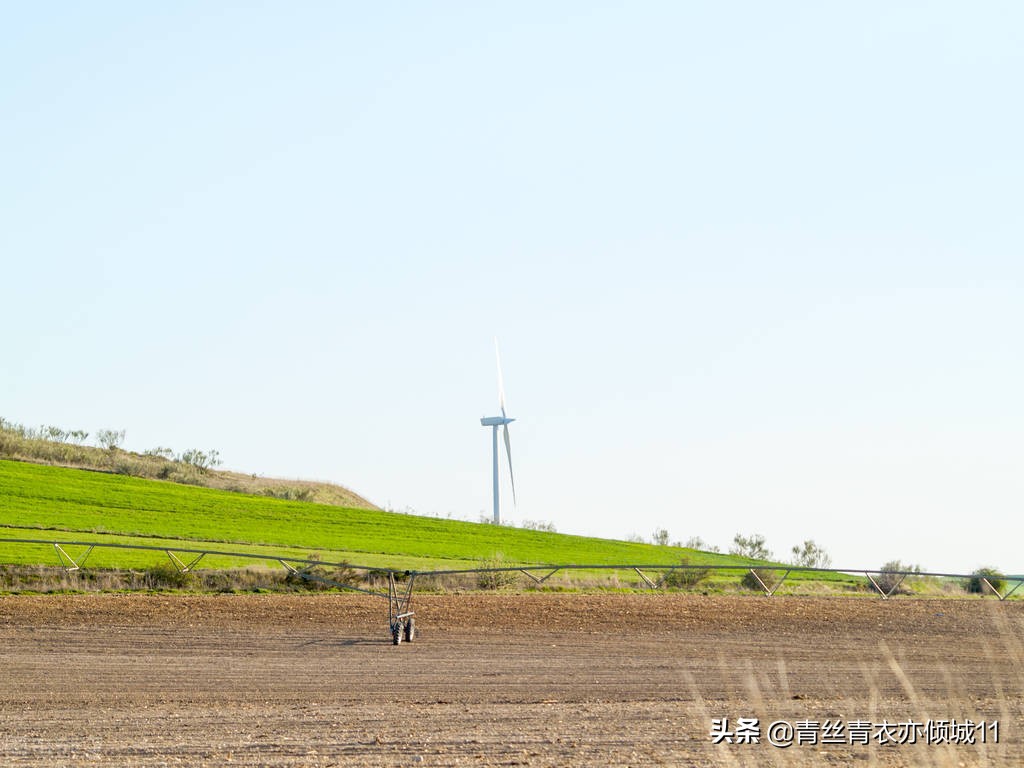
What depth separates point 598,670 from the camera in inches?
819

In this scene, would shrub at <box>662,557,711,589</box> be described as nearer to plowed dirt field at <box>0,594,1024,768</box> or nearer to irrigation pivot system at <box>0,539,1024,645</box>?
irrigation pivot system at <box>0,539,1024,645</box>

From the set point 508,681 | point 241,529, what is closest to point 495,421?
point 241,529

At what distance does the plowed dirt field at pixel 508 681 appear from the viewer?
13.6m

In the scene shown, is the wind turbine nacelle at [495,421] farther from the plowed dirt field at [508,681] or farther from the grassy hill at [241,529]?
the plowed dirt field at [508,681]

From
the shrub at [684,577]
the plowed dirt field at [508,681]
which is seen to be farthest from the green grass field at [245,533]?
the plowed dirt field at [508,681]

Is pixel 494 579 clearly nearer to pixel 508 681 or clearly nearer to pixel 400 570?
pixel 400 570

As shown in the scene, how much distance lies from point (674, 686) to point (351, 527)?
37992mm

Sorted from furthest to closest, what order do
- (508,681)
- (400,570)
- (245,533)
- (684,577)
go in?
(245,533), (684,577), (400,570), (508,681)

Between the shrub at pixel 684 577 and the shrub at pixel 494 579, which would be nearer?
the shrub at pixel 494 579

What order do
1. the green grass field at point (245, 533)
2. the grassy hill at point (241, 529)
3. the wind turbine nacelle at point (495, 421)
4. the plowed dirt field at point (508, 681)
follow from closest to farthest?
the plowed dirt field at point (508, 681), the green grass field at point (245, 533), the grassy hill at point (241, 529), the wind turbine nacelle at point (495, 421)

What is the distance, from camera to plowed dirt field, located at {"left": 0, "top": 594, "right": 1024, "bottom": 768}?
44.5 feet

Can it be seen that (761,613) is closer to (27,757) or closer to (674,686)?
(674,686)

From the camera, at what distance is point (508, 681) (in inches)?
771

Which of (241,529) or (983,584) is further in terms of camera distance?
(241,529)
